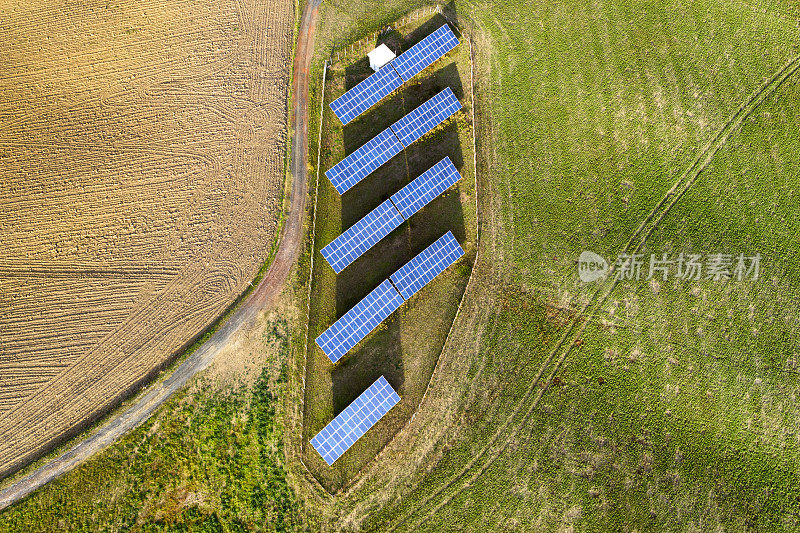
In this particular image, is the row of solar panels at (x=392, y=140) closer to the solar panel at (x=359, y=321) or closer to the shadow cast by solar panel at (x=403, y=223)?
the shadow cast by solar panel at (x=403, y=223)

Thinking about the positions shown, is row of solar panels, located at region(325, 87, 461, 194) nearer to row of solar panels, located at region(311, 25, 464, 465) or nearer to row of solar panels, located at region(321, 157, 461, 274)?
row of solar panels, located at region(311, 25, 464, 465)

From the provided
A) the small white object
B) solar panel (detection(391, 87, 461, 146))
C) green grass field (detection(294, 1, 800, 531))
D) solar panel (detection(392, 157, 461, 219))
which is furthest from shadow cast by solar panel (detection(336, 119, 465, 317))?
the small white object

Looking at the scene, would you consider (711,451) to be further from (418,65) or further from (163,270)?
(163,270)

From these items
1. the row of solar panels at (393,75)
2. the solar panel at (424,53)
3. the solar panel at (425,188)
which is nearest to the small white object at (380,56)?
the row of solar panels at (393,75)

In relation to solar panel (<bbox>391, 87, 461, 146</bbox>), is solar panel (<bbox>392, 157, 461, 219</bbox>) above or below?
below

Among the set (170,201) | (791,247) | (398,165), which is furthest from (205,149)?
(791,247)
